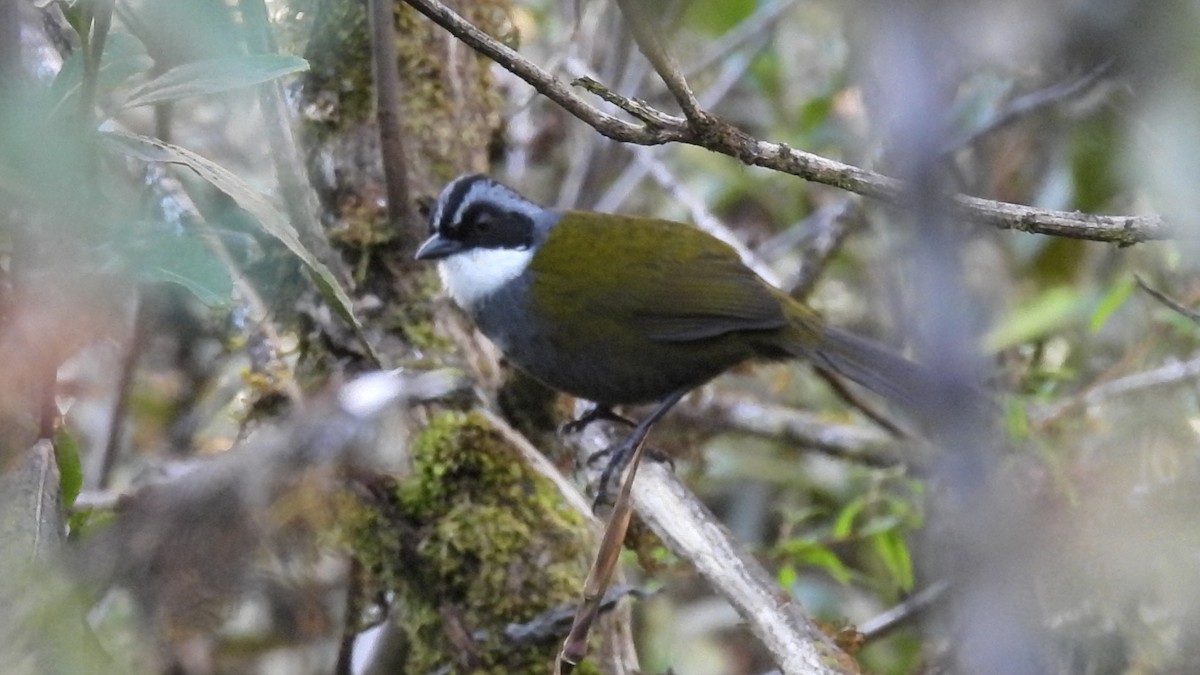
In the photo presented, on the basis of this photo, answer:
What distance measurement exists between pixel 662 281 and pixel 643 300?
7 cm

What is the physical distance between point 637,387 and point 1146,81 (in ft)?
6.98

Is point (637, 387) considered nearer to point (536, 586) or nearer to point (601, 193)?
point (536, 586)

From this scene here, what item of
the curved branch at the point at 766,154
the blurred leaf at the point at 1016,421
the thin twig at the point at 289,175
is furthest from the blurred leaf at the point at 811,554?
the curved branch at the point at 766,154

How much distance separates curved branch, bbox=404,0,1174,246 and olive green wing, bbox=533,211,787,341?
1.46 metres

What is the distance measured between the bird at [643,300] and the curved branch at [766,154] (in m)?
1.29

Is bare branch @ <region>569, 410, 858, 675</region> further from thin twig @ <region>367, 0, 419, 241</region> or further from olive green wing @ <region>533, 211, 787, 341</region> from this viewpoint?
olive green wing @ <region>533, 211, 787, 341</region>

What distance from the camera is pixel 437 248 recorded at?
262cm

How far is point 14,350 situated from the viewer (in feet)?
3.86

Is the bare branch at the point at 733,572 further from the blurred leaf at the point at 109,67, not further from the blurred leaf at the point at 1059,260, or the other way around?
the blurred leaf at the point at 1059,260

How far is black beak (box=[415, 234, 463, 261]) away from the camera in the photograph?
259 centimetres

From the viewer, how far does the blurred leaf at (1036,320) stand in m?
3.23

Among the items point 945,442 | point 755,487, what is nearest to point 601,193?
point 755,487

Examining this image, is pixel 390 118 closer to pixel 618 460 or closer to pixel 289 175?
pixel 289 175

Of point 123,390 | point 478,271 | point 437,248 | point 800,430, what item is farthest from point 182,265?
point 800,430
